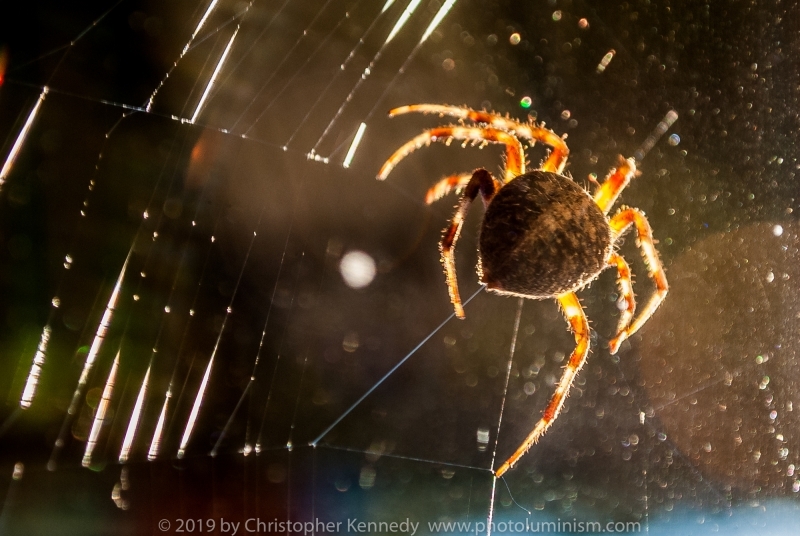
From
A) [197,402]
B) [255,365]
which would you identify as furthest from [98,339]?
[255,365]

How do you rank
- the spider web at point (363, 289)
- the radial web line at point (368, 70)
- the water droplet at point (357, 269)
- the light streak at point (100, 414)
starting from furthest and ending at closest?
the water droplet at point (357, 269)
the radial web line at point (368, 70)
the spider web at point (363, 289)
the light streak at point (100, 414)

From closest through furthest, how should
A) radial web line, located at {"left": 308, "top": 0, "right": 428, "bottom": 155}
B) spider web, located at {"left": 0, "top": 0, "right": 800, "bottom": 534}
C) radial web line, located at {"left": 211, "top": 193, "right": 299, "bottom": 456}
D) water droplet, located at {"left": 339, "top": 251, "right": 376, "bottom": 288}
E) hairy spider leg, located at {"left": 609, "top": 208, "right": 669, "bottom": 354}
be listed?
spider web, located at {"left": 0, "top": 0, "right": 800, "bottom": 534}
hairy spider leg, located at {"left": 609, "top": 208, "right": 669, "bottom": 354}
radial web line, located at {"left": 211, "top": 193, "right": 299, "bottom": 456}
radial web line, located at {"left": 308, "top": 0, "right": 428, "bottom": 155}
water droplet, located at {"left": 339, "top": 251, "right": 376, "bottom": 288}

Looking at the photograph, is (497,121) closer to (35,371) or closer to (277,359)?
(277,359)

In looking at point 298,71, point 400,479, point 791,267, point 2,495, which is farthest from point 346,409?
point 791,267

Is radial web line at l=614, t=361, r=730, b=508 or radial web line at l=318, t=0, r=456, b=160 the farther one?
radial web line at l=318, t=0, r=456, b=160

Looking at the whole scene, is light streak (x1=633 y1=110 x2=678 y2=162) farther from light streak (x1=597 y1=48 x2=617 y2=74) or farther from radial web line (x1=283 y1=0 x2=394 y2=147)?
radial web line (x1=283 y1=0 x2=394 y2=147)

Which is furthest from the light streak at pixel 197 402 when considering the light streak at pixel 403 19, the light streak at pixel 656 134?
the light streak at pixel 656 134

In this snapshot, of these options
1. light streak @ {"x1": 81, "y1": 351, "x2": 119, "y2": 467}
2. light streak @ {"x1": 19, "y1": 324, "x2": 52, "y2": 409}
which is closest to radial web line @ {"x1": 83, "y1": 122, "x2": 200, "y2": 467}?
light streak @ {"x1": 81, "y1": 351, "x2": 119, "y2": 467}

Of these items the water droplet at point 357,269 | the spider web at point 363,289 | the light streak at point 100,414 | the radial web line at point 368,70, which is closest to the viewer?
the light streak at point 100,414

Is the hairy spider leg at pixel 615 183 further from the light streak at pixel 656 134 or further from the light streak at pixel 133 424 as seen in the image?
the light streak at pixel 133 424
